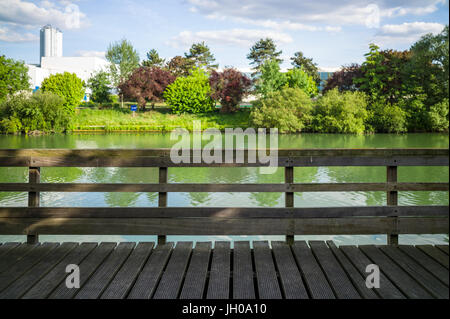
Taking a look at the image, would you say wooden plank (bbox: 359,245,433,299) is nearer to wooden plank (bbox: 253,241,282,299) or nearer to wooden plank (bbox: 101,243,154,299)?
wooden plank (bbox: 253,241,282,299)

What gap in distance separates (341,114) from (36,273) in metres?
33.1

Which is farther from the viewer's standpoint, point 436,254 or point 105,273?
point 436,254

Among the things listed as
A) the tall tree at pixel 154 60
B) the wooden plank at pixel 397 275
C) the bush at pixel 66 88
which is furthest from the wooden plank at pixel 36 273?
the tall tree at pixel 154 60

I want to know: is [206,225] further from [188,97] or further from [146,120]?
[188,97]

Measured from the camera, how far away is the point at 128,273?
255cm

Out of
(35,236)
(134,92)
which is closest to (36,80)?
(134,92)

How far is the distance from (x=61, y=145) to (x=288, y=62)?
40284 millimetres

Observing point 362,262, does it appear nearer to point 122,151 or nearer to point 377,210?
point 377,210

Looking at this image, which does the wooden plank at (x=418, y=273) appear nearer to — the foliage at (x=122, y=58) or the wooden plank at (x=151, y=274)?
the wooden plank at (x=151, y=274)

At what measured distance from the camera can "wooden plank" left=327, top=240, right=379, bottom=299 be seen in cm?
222

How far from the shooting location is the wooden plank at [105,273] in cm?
225

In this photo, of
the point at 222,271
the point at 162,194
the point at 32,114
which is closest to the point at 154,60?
the point at 32,114

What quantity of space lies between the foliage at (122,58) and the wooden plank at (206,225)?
178 ft

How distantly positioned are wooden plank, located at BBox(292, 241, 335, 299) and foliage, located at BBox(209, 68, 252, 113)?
41904mm
